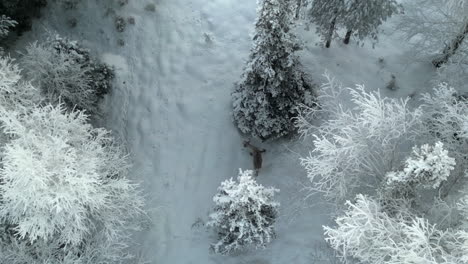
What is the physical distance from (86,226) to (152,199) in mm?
3564

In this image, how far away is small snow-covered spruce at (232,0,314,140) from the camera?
1079 centimetres

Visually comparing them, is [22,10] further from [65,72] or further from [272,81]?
[272,81]

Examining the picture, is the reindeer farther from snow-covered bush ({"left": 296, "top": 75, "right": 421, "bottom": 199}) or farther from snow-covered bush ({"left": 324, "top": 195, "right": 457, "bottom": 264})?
snow-covered bush ({"left": 324, "top": 195, "right": 457, "bottom": 264})

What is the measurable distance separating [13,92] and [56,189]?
122 inches

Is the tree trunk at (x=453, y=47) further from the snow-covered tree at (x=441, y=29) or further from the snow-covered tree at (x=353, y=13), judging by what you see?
the snow-covered tree at (x=353, y=13)

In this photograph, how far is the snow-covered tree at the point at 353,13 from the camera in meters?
12.8

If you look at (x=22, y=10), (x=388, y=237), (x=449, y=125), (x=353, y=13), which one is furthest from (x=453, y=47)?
(x=22, y=10)

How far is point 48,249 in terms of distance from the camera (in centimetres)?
1061

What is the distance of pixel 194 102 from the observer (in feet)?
52.5

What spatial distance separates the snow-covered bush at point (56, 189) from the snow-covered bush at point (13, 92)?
0.31 meters

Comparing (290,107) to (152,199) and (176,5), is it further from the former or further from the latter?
(176,5)

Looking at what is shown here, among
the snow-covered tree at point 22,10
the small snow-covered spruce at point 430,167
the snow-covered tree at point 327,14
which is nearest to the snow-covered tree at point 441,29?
the snow-covered tree at point 327,14

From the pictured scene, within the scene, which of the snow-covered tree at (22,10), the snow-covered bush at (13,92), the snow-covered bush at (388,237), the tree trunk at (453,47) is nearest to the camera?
the snow-covered bush at (388,237)

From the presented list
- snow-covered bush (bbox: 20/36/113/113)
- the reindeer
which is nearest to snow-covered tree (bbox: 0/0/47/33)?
snow-covered bush (bbox: 20/36/113/113)
